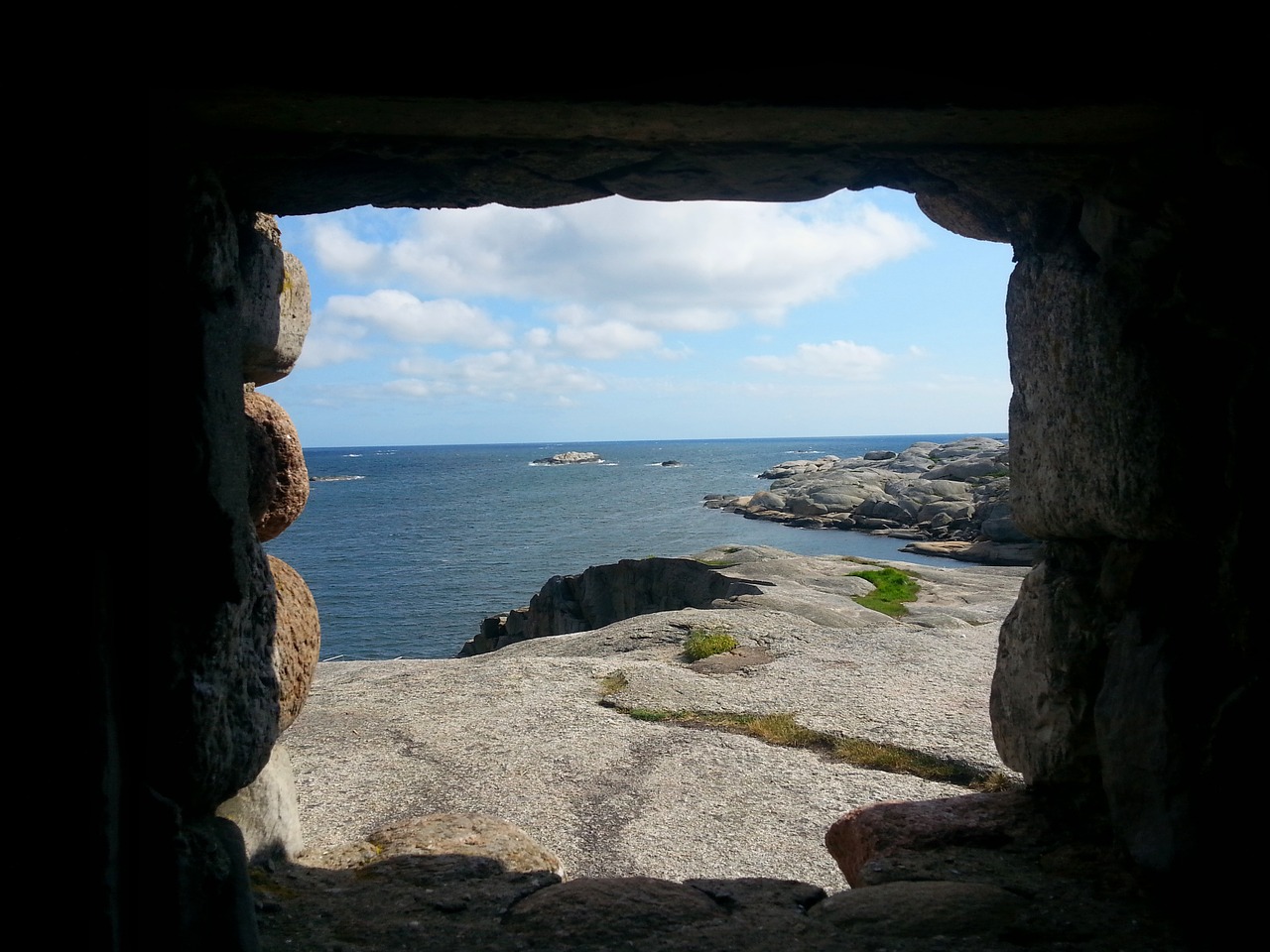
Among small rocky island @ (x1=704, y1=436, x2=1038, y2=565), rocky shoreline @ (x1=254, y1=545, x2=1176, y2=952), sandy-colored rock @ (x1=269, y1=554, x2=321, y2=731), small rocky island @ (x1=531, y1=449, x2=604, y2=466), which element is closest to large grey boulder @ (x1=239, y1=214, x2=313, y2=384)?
sandy-colored rock @ (x1=269, y1=554, x2=321, y2=731)

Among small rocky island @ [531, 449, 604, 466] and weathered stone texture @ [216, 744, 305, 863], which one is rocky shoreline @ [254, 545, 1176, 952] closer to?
weathered stone texture @ [216, 744, 305, 863]

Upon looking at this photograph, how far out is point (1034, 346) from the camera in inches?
139

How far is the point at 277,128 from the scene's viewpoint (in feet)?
9.07

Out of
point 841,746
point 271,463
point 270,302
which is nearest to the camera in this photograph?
point 270,302

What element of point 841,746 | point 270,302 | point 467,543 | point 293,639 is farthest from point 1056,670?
point 467,543

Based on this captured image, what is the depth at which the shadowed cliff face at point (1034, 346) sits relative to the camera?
2.59 meters

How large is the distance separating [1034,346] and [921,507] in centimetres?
3985

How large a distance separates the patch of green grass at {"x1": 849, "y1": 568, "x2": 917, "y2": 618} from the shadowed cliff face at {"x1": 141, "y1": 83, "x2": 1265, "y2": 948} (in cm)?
841

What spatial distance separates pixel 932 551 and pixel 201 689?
105ft

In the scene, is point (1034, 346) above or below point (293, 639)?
above

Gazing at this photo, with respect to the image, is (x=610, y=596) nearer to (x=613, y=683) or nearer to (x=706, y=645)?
(x=706, y=645)

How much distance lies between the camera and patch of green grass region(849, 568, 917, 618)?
12008 millimetres

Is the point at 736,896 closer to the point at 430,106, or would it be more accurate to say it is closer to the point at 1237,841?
the point at 1237,841

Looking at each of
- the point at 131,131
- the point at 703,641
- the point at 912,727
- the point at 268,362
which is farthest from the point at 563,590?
the point at 131,131
